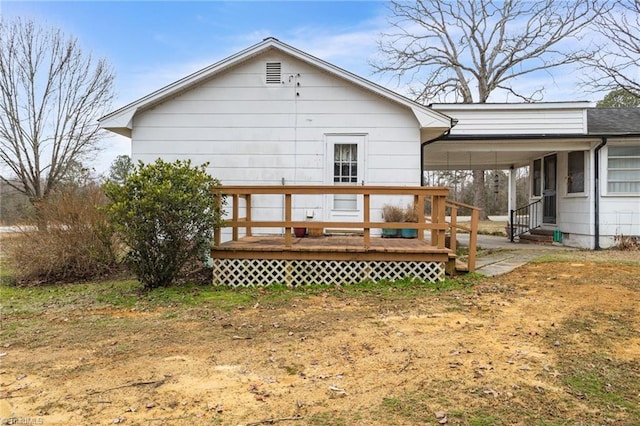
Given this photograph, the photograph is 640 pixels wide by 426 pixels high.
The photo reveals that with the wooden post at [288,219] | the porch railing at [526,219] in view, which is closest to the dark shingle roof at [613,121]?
the porch railing at [526,219]

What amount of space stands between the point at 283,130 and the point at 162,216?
363cm

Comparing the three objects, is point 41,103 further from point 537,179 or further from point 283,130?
point 537,179

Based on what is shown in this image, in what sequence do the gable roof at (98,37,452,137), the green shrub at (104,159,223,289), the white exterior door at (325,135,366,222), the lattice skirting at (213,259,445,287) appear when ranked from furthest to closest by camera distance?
the white exterior door at (325,135,366,222)
the gable roof at (98,37,452,137)
the lattice skirting at (213,259,445,287)
the green shrub at (104,159,223,289)

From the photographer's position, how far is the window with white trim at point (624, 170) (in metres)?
9.99

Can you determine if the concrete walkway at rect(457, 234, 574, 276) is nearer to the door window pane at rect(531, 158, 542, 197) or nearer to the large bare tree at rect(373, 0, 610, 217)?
the door window pane at rect(531, 158, 542, 197)

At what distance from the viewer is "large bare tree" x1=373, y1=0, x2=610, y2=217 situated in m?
21.7

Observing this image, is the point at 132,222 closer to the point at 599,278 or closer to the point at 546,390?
the point at 546,390

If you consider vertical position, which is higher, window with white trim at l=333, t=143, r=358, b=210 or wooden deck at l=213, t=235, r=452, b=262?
window with white trim at l=333, t=143, r=358, b=210

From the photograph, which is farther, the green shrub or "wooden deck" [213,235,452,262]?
"wooden deck" [213,235,452,262]

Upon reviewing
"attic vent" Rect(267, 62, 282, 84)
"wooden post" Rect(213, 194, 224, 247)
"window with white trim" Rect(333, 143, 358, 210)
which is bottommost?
"wooden post" Rect(213, 194, 224, 247)

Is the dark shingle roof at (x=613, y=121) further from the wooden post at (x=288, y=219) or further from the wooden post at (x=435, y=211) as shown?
the wooden post at (x=288, y=219)

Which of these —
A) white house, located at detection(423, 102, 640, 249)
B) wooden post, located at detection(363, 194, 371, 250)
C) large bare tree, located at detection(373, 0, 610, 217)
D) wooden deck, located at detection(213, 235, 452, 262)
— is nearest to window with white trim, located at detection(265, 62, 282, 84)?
wooden post, located at detection(363, 194, 371, 250)

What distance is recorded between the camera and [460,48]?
22.8m

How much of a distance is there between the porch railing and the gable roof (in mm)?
6647
